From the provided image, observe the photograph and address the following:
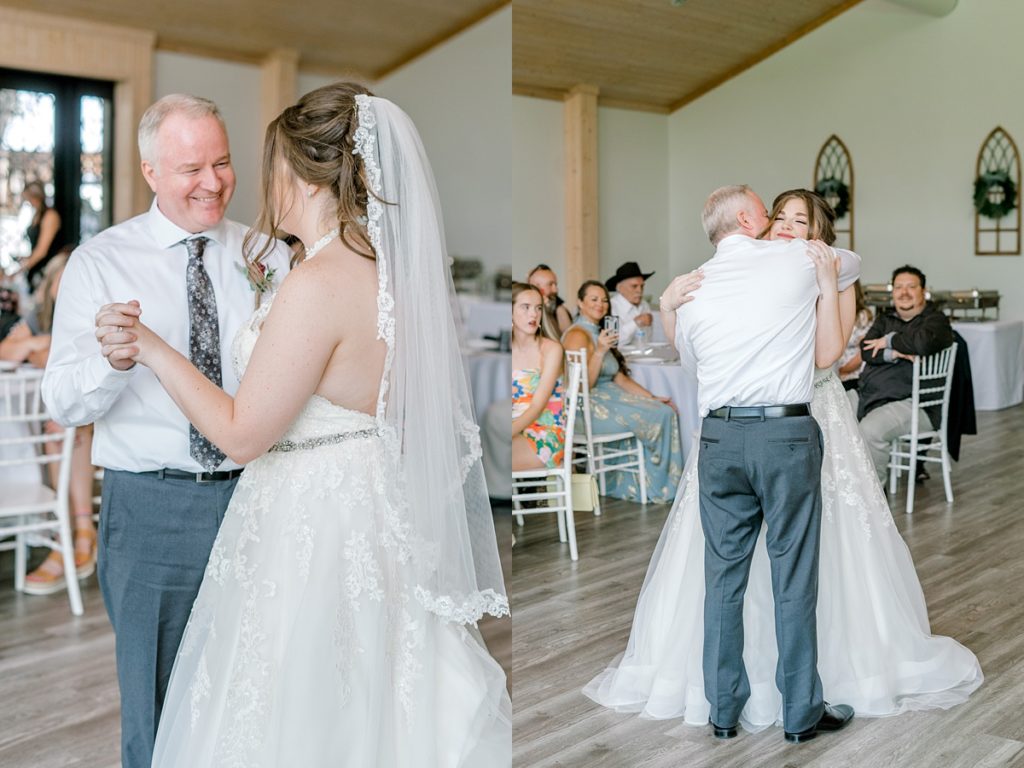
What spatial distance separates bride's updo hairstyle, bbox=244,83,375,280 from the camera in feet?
5.37

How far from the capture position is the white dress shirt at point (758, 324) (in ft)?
8.41

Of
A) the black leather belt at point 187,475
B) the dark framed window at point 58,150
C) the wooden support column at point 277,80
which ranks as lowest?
the black leather belt at point 187,475

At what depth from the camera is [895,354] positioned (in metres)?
4.17

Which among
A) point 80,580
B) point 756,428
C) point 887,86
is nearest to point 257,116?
point 80,580

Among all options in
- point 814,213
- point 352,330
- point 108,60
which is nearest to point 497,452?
point 814,213

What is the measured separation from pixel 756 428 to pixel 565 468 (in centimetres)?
185

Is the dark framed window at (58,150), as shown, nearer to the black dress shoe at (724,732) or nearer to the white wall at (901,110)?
the white wall at (901,110)

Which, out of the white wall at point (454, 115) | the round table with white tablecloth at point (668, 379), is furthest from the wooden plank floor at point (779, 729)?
the white wall at point (454, 115)

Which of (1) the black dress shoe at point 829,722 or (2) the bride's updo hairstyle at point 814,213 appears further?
(2) the bride's updo hairstyle at point 814,213

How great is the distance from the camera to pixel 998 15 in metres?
3.96

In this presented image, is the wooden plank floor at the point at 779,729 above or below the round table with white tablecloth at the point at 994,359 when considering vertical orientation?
below

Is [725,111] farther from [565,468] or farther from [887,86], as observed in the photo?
[565,468]

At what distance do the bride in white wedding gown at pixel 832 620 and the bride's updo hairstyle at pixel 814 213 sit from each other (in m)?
0.07

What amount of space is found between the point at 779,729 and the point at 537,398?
193cm
